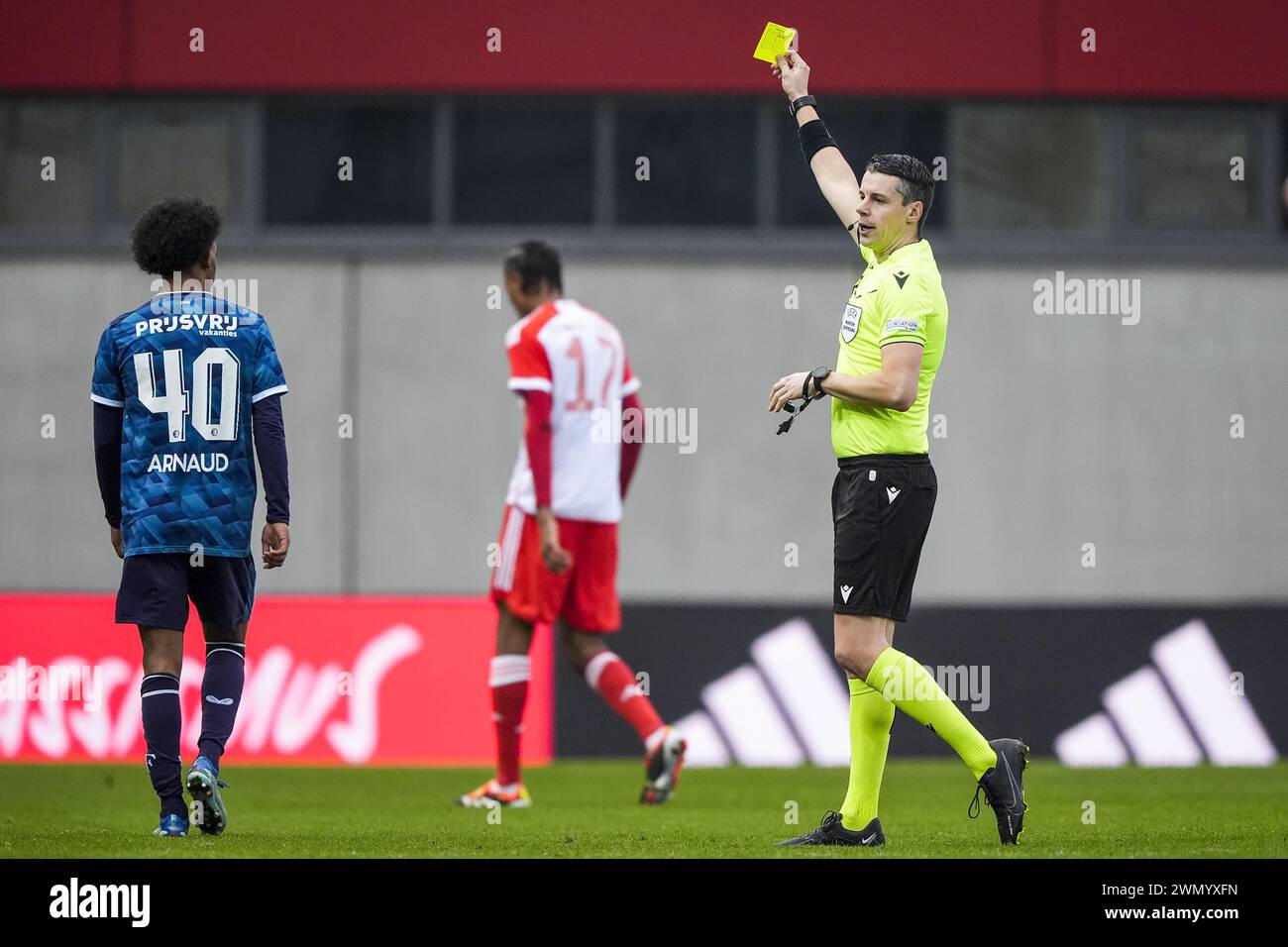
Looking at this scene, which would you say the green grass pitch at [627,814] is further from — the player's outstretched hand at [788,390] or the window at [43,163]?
the window at [43,163]

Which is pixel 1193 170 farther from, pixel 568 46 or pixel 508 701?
pixel 508 701

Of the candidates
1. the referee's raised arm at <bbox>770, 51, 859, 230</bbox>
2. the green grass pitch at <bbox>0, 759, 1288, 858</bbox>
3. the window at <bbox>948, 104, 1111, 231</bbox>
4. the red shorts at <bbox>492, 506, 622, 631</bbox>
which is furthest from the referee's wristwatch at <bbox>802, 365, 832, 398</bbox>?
the window at <bbox>948, 104, 1111, 231</bbox>

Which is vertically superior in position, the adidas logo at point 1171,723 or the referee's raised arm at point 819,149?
the referee's raised arm at point 819,149

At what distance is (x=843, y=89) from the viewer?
12922 mm

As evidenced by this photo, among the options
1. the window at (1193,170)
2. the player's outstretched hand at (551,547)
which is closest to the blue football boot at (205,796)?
the player's outstretched hand at (551,547)

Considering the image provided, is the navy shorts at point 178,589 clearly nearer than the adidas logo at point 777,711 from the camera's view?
Yes

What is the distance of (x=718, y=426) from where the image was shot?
12.8m

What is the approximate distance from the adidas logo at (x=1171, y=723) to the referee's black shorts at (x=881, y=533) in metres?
5.50

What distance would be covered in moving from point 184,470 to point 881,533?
2.25m

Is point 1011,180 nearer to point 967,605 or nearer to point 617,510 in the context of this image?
point 967,605

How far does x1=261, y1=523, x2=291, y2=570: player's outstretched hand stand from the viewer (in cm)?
628

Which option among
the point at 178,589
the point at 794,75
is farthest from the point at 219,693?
the point at 794,75

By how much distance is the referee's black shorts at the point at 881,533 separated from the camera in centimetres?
602
